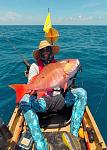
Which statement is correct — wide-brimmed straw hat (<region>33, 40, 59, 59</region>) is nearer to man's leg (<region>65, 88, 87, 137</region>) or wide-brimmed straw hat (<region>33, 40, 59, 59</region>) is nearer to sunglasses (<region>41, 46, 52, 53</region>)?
sunglasses (<region>41, 46, 52, 53</region>)

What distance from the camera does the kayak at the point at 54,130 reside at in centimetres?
530

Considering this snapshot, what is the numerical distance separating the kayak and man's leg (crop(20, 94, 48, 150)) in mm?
365

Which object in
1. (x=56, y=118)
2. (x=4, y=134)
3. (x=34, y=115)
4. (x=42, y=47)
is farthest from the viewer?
(x=56, y=118)

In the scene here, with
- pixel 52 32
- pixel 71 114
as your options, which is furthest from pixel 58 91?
pixel 52 32

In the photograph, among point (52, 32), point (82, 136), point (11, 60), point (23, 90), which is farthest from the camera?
point (11, 60)

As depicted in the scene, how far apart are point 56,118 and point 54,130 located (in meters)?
0.30

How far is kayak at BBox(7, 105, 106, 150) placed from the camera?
17.4ft

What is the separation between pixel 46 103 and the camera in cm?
564

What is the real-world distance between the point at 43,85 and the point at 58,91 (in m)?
1.50

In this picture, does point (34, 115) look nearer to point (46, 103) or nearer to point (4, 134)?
point (46, 103)

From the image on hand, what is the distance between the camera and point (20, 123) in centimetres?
611

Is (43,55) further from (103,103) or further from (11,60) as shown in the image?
(11,60)

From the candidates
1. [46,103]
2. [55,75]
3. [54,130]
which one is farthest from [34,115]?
[55,75]

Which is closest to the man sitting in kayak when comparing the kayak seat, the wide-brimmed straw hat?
the wide-brimmed straw hat
